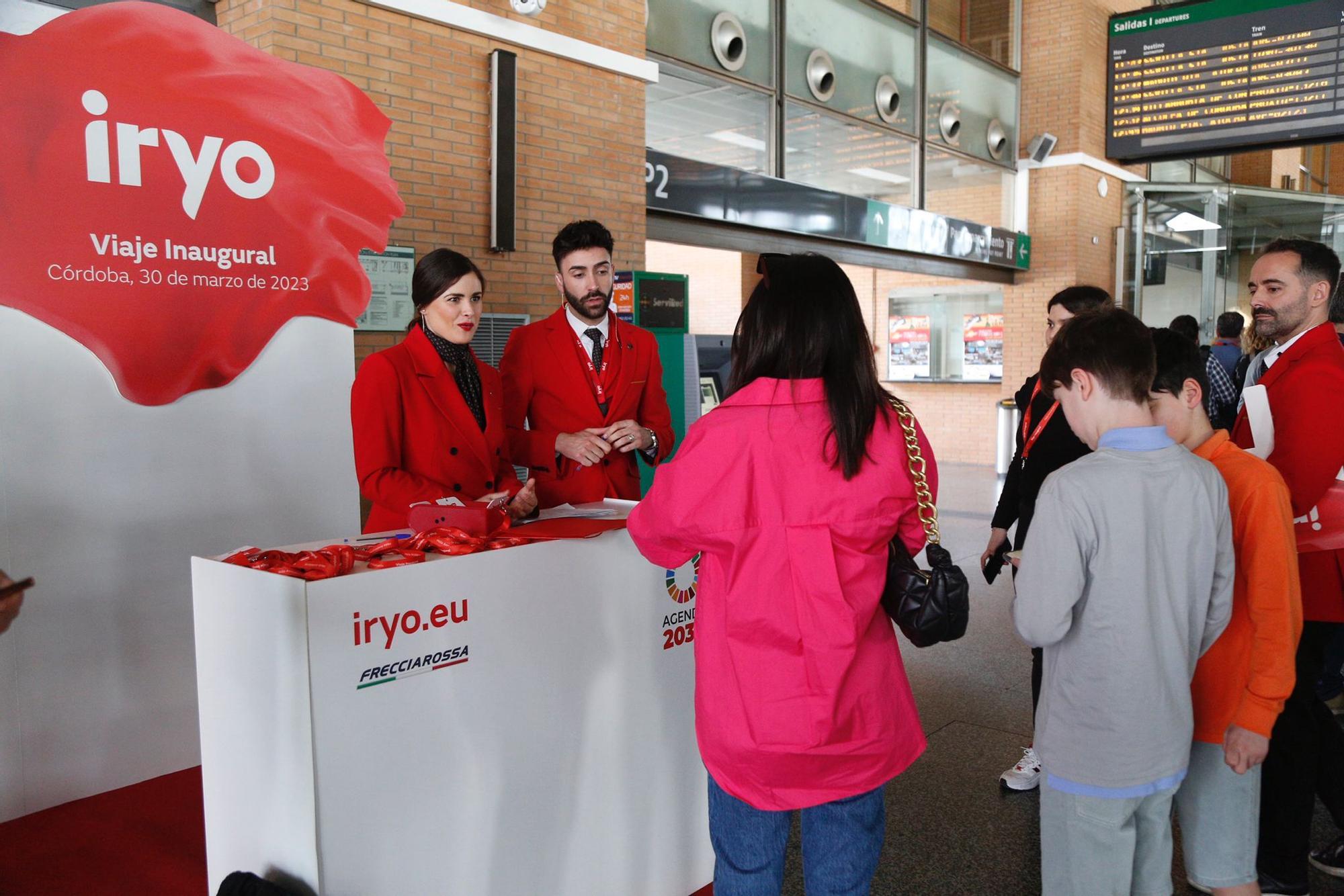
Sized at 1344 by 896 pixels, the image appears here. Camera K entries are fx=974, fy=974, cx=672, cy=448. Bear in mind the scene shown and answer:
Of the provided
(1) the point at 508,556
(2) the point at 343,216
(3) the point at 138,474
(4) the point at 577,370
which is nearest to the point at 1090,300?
(4) the point at 577,370

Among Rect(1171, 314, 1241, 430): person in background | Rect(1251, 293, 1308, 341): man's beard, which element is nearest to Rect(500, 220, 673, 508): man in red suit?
Rect(1251, 293, 1308, 341): man's beard

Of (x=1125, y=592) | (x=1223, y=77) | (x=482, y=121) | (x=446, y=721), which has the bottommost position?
(x=446, y=721)

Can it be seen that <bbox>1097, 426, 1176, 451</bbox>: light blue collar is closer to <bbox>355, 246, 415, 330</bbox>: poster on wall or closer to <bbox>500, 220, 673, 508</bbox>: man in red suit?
<bbox>500, 220, 673, 508</bbox>: man in red suit

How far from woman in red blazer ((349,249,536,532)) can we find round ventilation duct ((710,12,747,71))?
5794 millimetres

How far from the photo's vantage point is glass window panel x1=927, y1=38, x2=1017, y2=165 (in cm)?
1069

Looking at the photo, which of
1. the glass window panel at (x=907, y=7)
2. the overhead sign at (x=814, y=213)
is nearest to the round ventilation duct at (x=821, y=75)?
the overhead sign at (x=814, y=213)

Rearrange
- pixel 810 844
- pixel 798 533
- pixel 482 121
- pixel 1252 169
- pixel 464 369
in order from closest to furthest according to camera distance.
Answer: pixel 798 533
pixel 810 844
pixel 464 369
pixel 482 121
pixel 1252 169

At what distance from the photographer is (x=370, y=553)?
183 centimetres

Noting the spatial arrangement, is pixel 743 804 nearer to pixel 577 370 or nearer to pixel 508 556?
pixel 508 556

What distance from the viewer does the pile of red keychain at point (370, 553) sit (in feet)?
5.59

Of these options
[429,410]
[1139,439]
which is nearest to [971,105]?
[429,410]

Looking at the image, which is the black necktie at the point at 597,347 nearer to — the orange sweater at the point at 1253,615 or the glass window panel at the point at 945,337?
the orange sweater at the point at 1253,615

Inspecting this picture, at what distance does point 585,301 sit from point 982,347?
35.9ft

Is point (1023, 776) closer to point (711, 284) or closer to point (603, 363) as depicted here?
point (603, 363)
